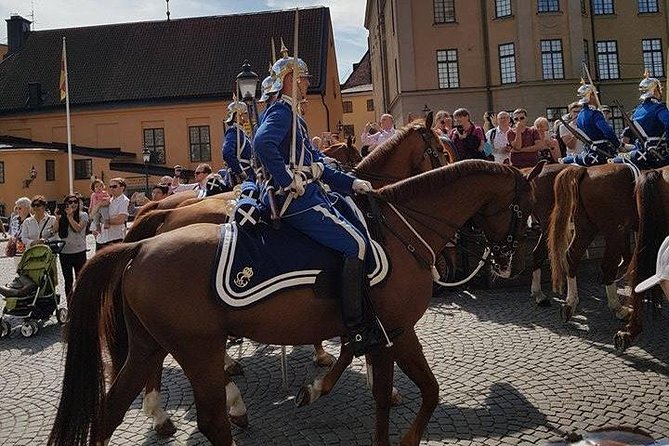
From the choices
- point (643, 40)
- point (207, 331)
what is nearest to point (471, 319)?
point (207, 331)

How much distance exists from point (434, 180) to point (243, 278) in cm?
176

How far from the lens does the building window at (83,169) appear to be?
41.6 metres

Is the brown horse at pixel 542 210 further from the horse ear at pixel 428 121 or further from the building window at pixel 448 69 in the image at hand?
the building window at pixel 448 69

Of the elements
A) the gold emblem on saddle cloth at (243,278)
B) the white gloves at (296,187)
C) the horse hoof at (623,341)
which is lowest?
the horse hoof at (623,341)

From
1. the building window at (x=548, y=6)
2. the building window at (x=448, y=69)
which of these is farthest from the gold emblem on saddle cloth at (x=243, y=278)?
the building window at (x=548, y=6)

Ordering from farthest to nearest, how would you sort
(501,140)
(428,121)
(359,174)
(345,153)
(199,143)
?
(199,143) → (501,140) → (345,153) → (428,121) → (359,174)

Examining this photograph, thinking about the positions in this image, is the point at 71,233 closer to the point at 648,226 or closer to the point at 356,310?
the point at 356,310

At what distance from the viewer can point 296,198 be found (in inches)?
175

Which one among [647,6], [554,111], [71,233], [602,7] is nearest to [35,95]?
[554,111]

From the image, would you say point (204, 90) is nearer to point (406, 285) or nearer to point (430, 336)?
point (430, 336)

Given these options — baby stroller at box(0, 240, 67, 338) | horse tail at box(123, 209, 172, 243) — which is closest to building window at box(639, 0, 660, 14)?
baby stroller at box(0, 240, 67, 338)

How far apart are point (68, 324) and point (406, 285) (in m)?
2.35

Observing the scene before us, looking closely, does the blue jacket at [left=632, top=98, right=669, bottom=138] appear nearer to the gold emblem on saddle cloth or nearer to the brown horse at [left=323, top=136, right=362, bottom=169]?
the brown horse at [left=323, top=136, right=362, bottom=169]

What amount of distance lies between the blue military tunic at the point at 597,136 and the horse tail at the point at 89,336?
7428mm
